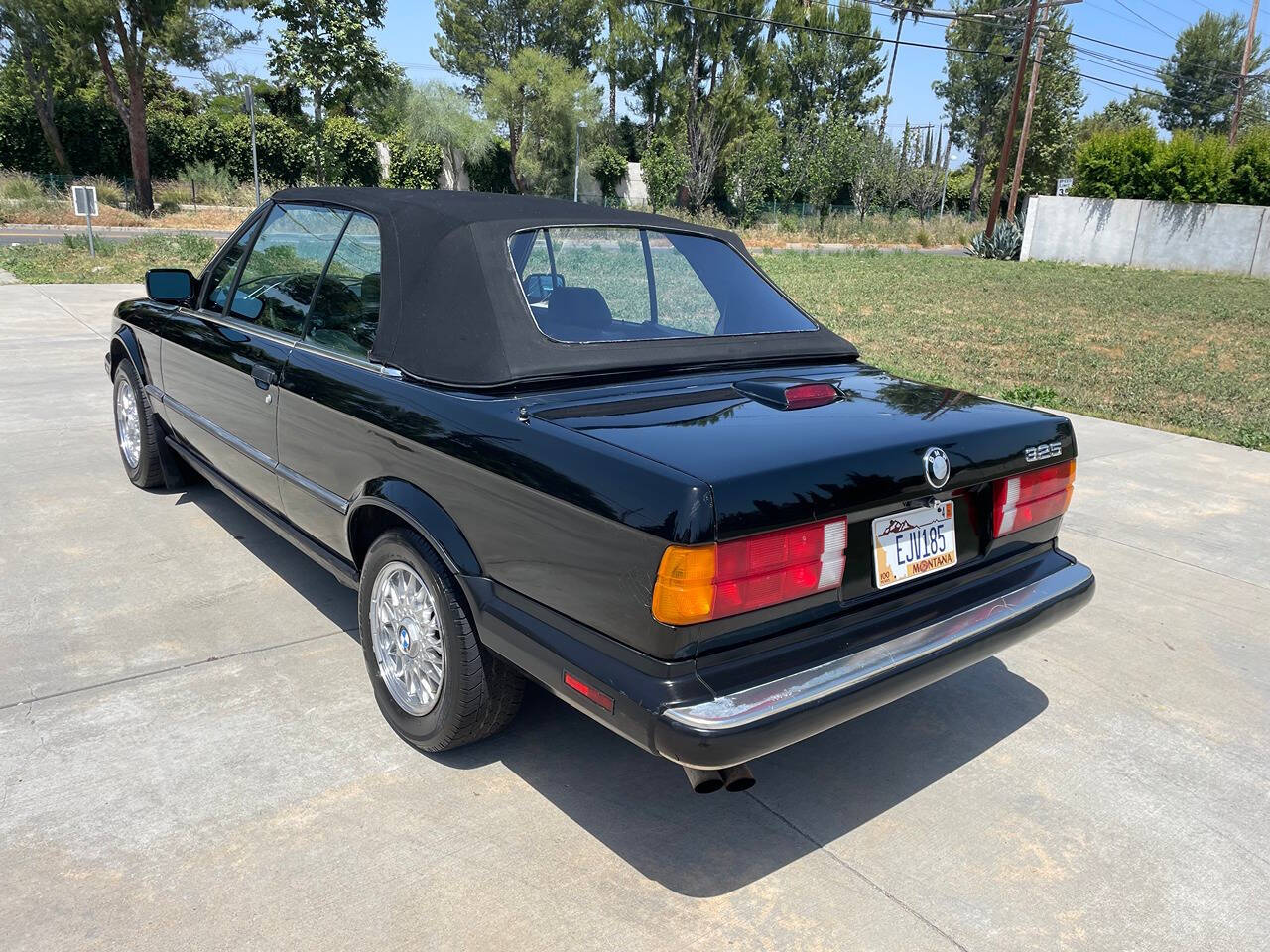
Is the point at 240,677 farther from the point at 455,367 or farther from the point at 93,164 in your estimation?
the point at 93,164

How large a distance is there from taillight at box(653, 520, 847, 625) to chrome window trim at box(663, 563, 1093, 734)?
0.19m

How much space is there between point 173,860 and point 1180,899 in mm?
2596

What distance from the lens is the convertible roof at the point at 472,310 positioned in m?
2.81

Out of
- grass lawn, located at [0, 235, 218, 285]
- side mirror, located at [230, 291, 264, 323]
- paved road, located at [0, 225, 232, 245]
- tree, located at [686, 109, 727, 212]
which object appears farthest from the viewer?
tree, located at [686, 109, 727, 212]

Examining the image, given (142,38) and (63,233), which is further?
(142,38)

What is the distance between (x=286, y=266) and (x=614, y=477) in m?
2.21

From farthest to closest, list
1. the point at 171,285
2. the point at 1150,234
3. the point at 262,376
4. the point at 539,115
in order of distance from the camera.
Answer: the point at 539,115
the point at 1150,234
the point at 171,285
the point at 262,376

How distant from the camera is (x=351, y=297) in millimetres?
3285

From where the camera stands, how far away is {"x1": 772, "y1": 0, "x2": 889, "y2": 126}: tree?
53.6m

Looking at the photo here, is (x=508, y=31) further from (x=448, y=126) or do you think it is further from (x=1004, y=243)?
(x=1004, y=243)

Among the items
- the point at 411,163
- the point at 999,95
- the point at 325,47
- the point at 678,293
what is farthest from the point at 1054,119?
the point at 678,293

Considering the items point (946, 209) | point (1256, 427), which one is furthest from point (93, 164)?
point (946, 209)

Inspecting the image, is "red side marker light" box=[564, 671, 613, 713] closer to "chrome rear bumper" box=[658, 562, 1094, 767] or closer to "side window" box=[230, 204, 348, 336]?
"chrome rear bumper" box=[658, 562, 1094, 767]

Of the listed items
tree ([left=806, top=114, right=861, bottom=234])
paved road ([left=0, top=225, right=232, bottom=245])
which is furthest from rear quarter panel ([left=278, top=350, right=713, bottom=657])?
tree ([left=806, top=114, right=861, bottom=234])
